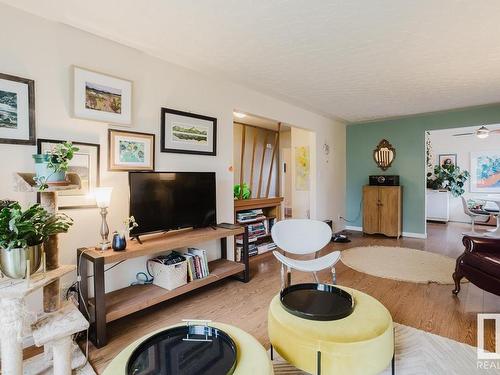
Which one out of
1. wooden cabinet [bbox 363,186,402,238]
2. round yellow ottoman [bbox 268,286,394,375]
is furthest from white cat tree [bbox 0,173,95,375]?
wooden cabinet [bbox 363,186,402,238]

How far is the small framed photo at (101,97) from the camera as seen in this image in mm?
2223

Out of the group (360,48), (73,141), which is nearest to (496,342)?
(360,48)

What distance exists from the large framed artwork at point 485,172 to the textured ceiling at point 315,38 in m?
4.35

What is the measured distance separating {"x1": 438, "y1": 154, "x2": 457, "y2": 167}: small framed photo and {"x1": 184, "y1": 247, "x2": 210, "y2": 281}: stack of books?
300 inches

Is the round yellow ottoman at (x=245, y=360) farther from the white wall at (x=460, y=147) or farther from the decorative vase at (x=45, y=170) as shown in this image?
the white wall at (x=460, y=147)


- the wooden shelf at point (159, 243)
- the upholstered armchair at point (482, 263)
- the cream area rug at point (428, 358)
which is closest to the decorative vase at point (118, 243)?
the wooden shelf at point (159, 243)

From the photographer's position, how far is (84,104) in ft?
7.40

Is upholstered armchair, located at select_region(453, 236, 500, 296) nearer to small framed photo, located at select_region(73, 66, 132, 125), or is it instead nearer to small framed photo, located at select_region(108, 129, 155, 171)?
small framed photo, located at select_region(108, 129, 155, 171)

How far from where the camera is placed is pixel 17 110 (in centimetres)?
195

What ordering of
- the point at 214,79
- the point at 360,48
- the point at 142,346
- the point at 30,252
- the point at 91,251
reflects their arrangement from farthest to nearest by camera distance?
the point at 214,79
the point at 360,48
the point at 91,251
the point at 30,252
the point at 142,346

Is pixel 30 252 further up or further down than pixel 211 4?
further down

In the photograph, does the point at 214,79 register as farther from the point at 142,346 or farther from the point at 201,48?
the point at 142,346

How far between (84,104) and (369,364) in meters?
2.65

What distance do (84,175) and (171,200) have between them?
0.76 metres
